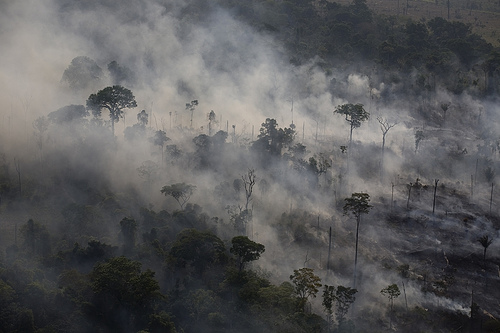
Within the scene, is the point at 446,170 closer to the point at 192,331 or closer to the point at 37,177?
the point at 192,331

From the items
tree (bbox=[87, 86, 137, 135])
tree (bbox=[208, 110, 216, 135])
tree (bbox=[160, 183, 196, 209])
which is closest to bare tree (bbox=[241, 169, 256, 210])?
tree (bbox=[160, 183, 196, 209])

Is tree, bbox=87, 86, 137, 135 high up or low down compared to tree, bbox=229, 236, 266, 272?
up

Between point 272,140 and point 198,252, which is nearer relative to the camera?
point 198,252

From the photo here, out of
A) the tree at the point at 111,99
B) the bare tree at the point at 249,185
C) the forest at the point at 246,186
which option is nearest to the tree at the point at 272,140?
the forest at the point at 246,186

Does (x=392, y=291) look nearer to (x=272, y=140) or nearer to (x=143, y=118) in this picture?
(x=272, y=140)

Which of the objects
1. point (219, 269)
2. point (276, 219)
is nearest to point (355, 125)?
point (276, 219)

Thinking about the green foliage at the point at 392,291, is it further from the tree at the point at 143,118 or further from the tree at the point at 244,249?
the tree at the point at 143,118

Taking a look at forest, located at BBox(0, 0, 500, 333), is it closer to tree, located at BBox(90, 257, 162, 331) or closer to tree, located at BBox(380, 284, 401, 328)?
tree, located at BBox(90, 257, 162, 331)

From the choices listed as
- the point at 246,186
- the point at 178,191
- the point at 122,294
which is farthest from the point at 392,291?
the point at 178,191
